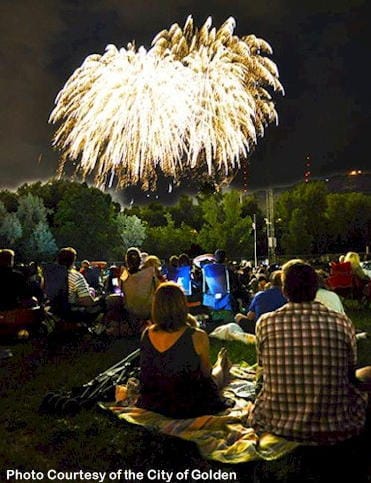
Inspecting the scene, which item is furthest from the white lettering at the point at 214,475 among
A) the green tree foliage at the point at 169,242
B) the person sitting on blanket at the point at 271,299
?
the green tree foliage at the point at 169,242

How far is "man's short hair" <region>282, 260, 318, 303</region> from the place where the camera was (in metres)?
5.11

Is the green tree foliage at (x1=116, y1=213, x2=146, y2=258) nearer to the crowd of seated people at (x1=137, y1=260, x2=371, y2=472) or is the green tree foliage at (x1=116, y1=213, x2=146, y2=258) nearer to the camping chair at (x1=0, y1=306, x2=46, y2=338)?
the camping chair at (x1=0, y1=306, x2=46, y2=338)

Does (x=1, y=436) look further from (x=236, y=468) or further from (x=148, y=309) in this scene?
(x=148, y=309)

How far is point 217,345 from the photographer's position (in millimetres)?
10391

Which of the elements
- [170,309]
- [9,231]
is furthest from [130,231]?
[170,309]

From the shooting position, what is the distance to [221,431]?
5.46 metres

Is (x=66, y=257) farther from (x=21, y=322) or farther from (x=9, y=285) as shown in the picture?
(x=21, y=322)

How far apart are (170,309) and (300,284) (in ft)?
3.98

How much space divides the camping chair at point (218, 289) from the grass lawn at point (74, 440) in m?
5.21

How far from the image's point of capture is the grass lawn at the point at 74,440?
5043 mm

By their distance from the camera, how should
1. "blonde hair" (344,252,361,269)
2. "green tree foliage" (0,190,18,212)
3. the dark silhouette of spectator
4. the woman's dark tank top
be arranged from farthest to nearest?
"green tree foliage" (0,190,18,212)
"blonde hair" (344,252,361,269)
the dark silhouette of spectator
the woman's dark tank top

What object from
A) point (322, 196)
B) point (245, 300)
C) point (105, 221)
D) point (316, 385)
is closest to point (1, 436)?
point (316, 385)

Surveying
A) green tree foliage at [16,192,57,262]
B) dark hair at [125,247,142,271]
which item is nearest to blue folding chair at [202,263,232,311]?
dark hair at [125,247,142,271]

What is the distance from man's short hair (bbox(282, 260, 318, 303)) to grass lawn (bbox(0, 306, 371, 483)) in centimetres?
131
